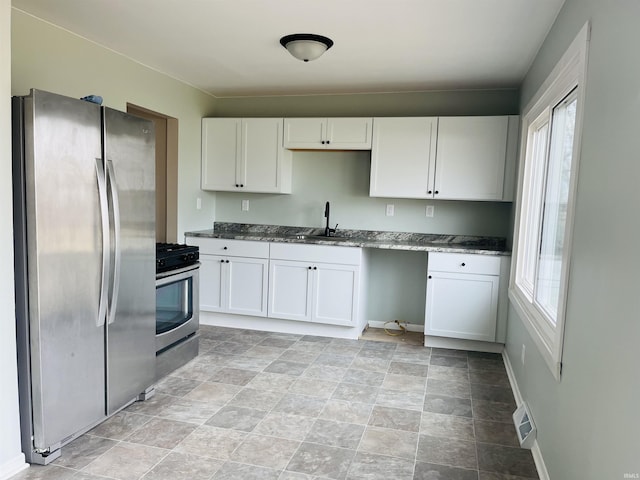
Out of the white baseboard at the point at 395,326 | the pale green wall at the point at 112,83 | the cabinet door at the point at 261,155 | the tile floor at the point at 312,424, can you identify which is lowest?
the tile floor at the point at 312,424

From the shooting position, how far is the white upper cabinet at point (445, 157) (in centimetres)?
402

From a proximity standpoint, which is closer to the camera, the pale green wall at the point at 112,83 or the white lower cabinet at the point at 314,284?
the pale green wall at the point at 112,83

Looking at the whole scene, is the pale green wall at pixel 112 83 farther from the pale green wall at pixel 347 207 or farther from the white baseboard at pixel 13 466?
the white baseboard at pixel 13 466

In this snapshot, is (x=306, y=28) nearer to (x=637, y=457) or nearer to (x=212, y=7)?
(x=212, y=7)

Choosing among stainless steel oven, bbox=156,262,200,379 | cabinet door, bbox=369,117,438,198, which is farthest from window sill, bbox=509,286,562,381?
stainless steel oven, bbox=156,262,200,379

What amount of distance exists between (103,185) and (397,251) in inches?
116

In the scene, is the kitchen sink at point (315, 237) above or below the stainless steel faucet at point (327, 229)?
below

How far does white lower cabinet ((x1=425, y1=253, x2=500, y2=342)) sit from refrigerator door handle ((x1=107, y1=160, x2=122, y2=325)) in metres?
2.56

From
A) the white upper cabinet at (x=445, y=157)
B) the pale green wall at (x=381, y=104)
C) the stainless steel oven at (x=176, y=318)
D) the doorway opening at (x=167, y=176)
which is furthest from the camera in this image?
the doorway opening at (x=167, y=176)

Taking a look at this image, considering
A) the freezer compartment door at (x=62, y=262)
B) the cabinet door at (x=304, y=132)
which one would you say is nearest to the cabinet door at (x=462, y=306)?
the cabinet door at (x=304, y=132)

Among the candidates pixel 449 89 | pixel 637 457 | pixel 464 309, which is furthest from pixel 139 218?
pixel 449 89

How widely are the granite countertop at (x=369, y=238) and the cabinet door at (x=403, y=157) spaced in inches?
18.9

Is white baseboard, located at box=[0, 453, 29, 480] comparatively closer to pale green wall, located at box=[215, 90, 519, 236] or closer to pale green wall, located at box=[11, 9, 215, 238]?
pale green wall, located at box=[11, 9, 215, 238]

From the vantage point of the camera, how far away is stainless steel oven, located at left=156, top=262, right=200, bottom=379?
3.15 m
